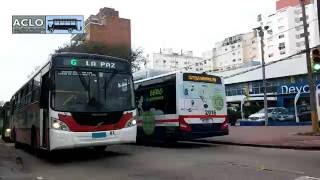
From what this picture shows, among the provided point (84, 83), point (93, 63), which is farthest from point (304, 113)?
point (84, 83)

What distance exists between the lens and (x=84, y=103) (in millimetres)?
14523

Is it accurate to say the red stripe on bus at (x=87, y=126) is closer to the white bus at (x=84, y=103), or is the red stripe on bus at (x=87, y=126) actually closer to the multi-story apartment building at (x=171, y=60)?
the white bus at (x=84, y=103)

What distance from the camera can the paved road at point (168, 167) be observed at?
36.4ft

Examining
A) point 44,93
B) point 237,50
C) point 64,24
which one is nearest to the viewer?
point 44,93

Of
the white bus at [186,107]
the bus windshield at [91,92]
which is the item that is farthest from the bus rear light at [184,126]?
the bus windshield at [91,92]

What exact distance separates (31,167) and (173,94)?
705 cm

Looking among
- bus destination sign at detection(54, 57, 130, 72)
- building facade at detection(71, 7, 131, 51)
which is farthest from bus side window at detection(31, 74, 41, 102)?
building facade at detection(71, 7, 131, 51)

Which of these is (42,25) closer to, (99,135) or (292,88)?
(99,135)

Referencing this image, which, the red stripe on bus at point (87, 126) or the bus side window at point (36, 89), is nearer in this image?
the red stripe on bus at point (87, 126)

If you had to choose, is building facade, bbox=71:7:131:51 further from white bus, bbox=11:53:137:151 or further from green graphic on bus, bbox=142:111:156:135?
white bus, bbox=11:53:137:151

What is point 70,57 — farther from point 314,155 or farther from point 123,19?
point 123,19

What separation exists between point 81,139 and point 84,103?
1031mm

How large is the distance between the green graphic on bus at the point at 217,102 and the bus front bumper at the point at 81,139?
240 inches

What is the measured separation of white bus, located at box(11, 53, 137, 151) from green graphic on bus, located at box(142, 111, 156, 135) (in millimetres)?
5892
